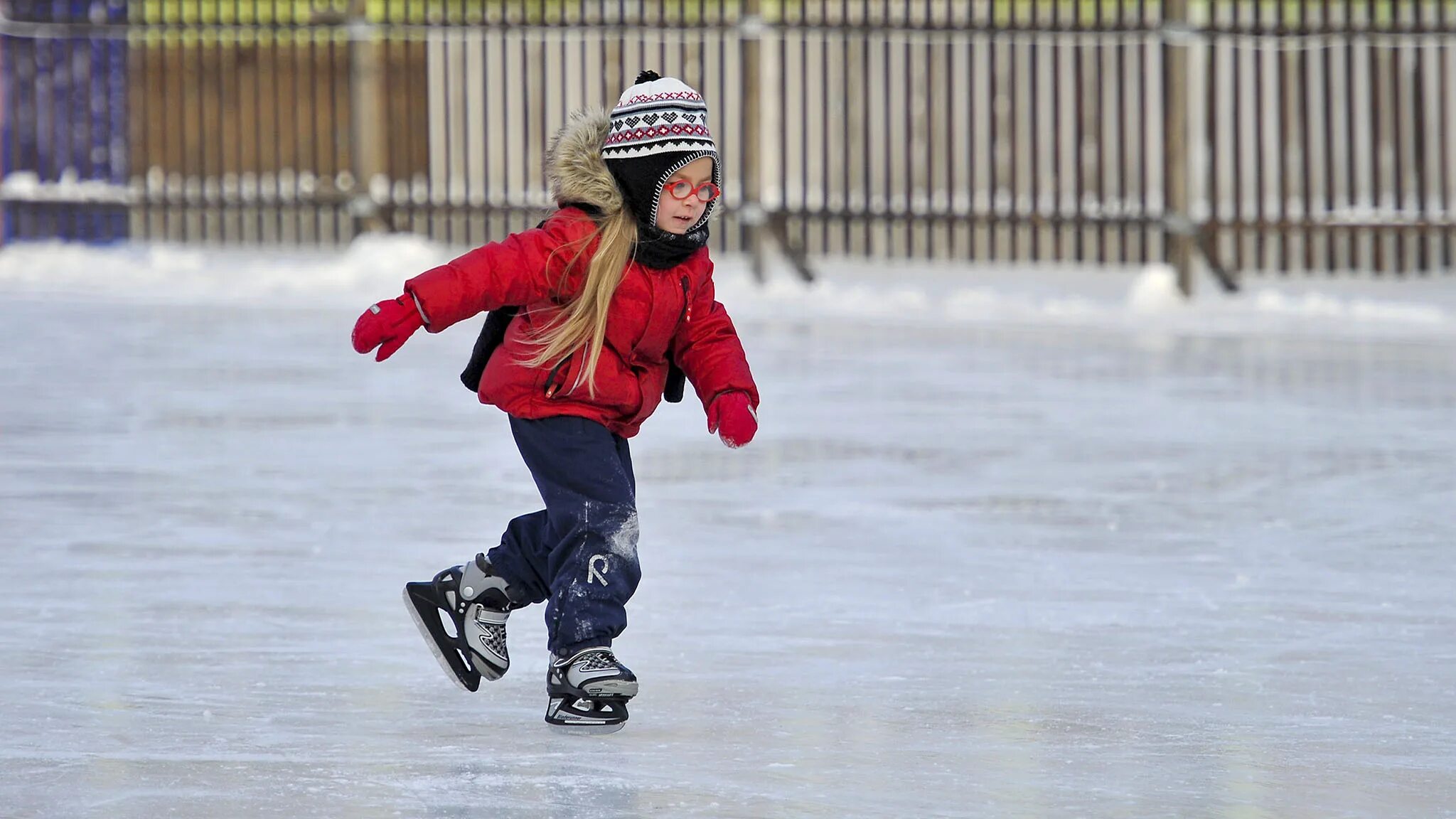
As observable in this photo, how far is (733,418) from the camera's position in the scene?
4.46 metres

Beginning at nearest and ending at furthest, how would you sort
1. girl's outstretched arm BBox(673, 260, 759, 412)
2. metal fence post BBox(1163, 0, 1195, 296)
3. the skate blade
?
1. the skate blade
2. girl's outstretched arm BBox(673, 260, 759, 412)
3. metal fence post BBox(1163, 0, 1195, 296)

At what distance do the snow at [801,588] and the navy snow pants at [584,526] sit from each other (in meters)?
0.19

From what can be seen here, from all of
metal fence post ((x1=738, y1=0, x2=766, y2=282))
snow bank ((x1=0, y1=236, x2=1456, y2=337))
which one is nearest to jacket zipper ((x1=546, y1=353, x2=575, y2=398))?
snow bank ((x1=0, y1=236, x2=1456, y2=337))

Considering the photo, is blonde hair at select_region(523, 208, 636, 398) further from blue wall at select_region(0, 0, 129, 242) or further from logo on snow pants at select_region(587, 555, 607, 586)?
blue wall at select_region(0, 0, 129, 242)

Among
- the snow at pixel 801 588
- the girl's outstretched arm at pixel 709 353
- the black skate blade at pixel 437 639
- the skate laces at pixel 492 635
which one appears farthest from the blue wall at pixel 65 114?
the girl's outstretched arm at pixel 709 353

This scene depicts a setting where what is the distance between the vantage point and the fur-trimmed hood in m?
4.46

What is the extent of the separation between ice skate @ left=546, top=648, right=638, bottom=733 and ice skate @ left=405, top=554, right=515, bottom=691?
0.22 meters

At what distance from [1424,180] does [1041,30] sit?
7.12ft

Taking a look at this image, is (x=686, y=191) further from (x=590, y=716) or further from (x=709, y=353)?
(x=590, y=716)

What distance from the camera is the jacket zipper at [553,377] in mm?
4406

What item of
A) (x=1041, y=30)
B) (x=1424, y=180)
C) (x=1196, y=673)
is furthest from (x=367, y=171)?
(x=1196, y=673)

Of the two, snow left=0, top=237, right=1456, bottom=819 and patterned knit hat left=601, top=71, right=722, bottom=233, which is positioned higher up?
patterned knit hat left=601, top=71, right=722, bottom=233

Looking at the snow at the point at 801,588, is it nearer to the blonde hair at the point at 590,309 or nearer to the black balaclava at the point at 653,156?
the blonde hair at the point at 590,309

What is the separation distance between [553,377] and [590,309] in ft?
0.43
